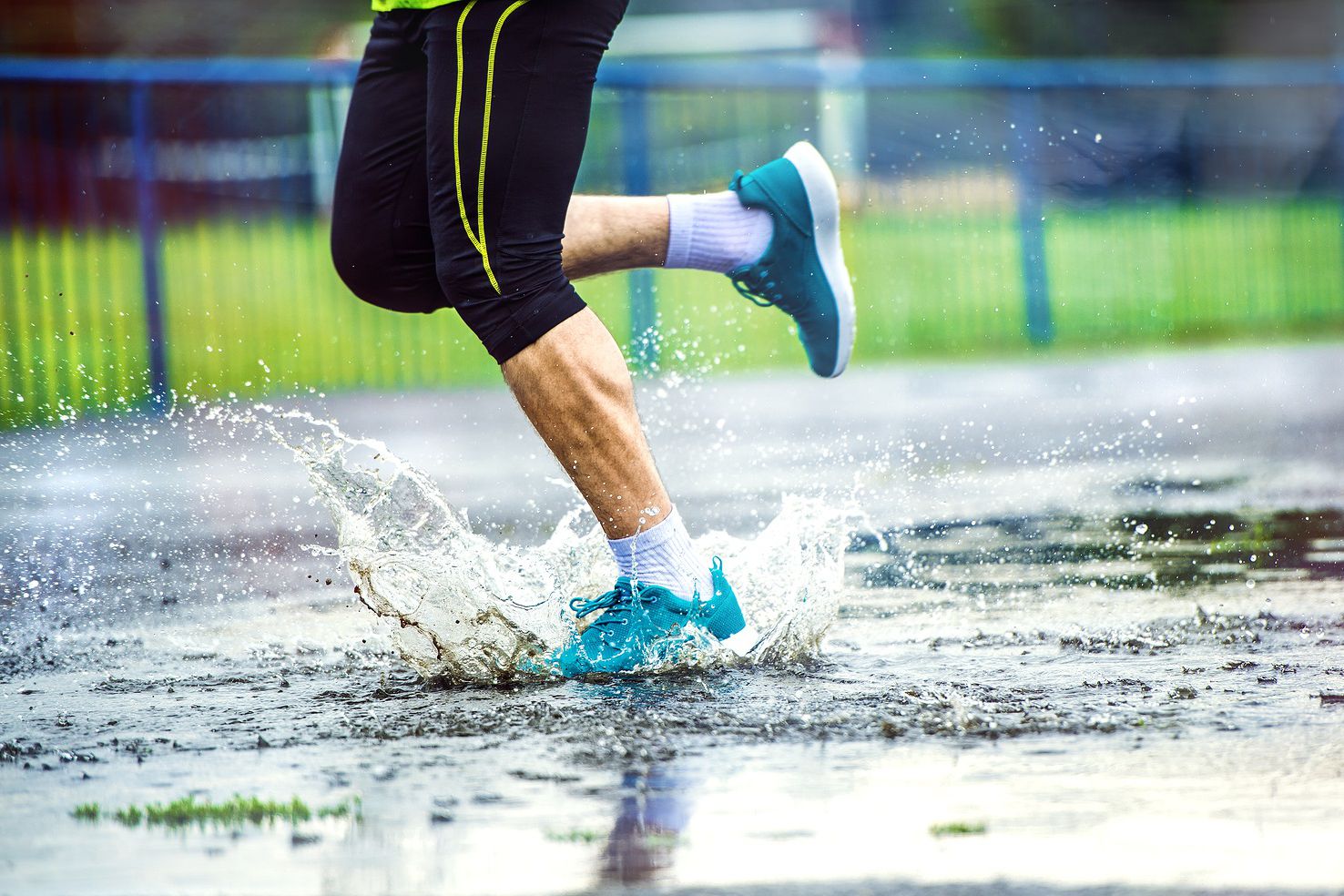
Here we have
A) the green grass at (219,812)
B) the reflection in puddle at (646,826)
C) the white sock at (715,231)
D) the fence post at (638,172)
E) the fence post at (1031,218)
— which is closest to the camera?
the reflection in puddle at (646,826)

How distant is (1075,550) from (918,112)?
6790 millimetres

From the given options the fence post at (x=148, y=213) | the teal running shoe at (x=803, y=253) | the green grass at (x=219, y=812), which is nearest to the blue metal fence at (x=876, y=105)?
the fence post at (x=148, y=213)

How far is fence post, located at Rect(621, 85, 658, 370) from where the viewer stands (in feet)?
28.5

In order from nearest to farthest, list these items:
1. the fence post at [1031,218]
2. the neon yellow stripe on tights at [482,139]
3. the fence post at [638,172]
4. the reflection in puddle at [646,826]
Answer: the reflection in puddle at [646,826]
the neon yellow stripe on tights at [482,139]
the fence post at [638,172]
the fence post at [1031,218]

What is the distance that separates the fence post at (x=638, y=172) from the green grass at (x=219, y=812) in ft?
22.0

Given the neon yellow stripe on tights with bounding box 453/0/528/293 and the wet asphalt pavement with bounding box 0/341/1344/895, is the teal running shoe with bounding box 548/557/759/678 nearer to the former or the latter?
the wet asphalt pavement with bounding box 0/341/1344/895

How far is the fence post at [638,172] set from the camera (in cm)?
867

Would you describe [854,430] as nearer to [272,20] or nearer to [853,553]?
[853,553]

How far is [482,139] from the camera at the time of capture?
2672mm

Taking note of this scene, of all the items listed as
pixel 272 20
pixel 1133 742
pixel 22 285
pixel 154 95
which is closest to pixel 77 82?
pixel 154 95

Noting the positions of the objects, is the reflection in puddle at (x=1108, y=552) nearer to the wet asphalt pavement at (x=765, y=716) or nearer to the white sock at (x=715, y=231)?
the wet asphalt pavement at (x=765, y=716)

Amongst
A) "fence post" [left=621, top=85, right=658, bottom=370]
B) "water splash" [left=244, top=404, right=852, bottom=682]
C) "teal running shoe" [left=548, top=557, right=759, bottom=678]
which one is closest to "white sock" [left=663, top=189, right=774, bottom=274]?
"water splash" [left=244, top=404, right=852, bottom=682]

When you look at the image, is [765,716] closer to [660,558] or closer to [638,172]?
[660,558]

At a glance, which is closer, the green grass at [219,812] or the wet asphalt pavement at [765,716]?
the wet asphalt pavement at [765,716]
